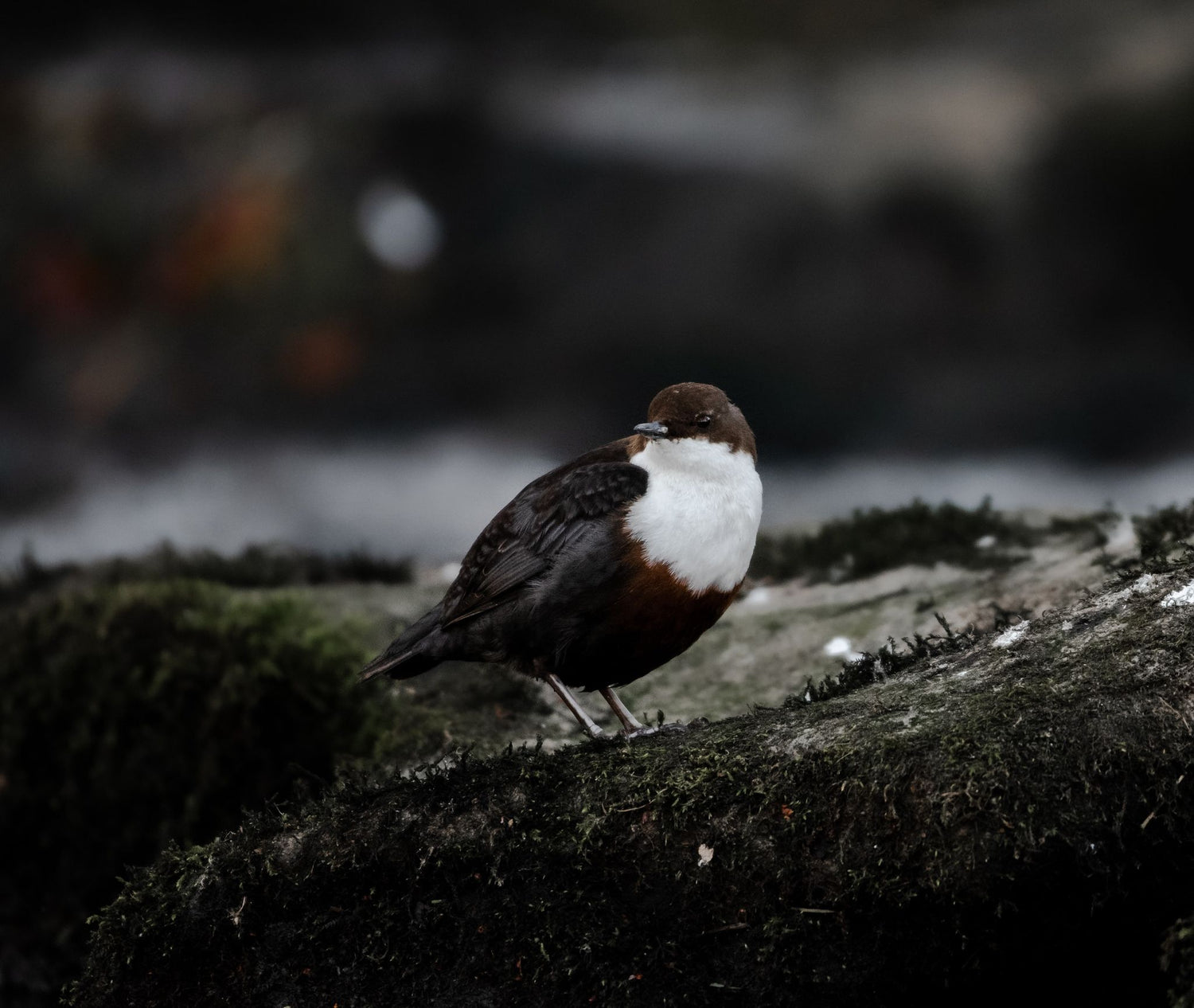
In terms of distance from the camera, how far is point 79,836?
17.8 feet

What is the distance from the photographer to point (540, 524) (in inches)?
144

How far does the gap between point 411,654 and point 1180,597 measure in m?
2.21

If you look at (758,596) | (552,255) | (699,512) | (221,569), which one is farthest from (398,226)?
(699,512)

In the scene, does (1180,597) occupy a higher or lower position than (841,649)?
higher

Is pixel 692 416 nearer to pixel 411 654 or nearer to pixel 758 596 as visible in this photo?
pixel 411 654

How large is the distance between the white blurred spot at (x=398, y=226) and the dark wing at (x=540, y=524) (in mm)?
8193

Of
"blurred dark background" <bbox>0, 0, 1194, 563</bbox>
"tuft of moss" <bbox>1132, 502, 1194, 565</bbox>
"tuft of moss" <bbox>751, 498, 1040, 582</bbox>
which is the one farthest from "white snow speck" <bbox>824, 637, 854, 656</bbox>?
"blurred dark background" <bbox>0, 0, 1194, 563</bbox>

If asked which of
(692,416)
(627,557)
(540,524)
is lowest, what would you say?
(627,557)

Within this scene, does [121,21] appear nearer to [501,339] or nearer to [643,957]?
[501,339]

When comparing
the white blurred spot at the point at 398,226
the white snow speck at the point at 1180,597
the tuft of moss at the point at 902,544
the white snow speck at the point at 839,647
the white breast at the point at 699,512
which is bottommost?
the tuft of moss at the point at 902,544

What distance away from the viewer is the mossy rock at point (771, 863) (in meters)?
2.61

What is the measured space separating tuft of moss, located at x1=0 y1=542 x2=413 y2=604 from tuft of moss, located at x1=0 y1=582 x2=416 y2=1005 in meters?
1.25

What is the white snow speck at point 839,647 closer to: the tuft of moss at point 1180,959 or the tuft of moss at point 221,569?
the tuft of moss at point 1180,959

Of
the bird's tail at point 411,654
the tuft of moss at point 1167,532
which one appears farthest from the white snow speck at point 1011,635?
the bird's tail at point 411,654
